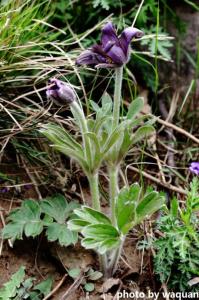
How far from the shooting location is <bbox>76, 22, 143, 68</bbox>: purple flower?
1312 mm

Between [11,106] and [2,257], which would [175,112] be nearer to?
[11,106]

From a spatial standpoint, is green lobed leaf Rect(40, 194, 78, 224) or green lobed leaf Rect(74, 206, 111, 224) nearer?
green lobed leaf Rect(74, 206, 111, 224)

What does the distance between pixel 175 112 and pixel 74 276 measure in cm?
91

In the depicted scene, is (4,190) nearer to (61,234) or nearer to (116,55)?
(61,234)

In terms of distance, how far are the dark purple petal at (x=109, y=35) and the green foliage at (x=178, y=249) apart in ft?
1.61

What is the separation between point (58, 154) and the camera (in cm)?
183

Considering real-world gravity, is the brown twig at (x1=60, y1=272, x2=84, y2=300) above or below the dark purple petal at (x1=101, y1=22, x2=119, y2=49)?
below

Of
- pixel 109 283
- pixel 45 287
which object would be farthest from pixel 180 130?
pixel 45 287

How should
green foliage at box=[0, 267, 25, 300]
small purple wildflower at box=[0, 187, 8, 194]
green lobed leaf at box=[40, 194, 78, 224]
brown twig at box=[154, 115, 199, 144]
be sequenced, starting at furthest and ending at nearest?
brown twig at box=[154, 115, 199, 144]
small purple wildflower at box=[0, 187, 8, 194]
green lobed leaf at box=[40, 194, 78, 224]
green foliage at box=[0, 267, 25, 300]

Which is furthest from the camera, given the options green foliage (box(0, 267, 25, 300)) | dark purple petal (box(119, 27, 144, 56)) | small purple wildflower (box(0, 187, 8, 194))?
small purple wildflower (box(0, 187, 8, 194))

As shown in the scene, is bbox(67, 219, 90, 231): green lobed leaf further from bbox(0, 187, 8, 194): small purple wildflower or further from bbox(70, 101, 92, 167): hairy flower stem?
bbox(0, 187, 8, 194): small purple wildflower

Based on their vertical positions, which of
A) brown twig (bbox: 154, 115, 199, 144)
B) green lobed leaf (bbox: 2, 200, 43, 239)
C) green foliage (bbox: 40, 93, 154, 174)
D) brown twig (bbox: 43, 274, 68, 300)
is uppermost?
green foliage (bbox: 40, 93, 154, 174)

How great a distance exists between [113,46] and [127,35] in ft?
0.16

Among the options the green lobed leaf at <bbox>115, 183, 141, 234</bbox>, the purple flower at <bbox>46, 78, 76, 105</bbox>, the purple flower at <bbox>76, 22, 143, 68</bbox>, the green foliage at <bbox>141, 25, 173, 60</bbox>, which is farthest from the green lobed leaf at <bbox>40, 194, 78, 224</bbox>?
the green foliage at <bbox>141, 25, 173, 60</bbox>
